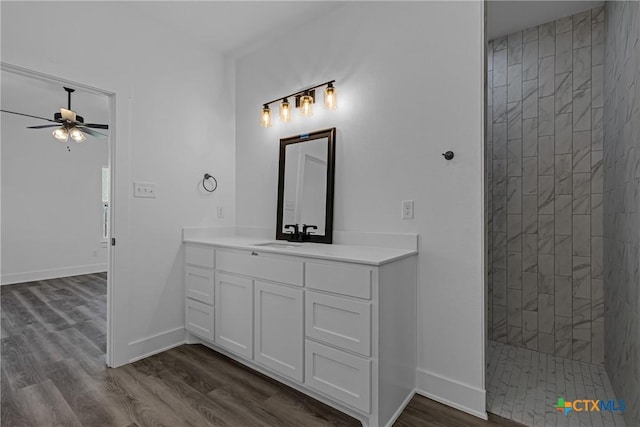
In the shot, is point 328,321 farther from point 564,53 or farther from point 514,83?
point 564,53

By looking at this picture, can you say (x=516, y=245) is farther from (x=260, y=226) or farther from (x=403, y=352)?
(x=260, y=226)

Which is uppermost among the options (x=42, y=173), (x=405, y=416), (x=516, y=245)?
(x=42, y=173)

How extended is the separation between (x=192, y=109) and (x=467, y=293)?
8.45ft

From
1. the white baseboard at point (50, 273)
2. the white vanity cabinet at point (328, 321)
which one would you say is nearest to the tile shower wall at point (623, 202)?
the white vanity cabinet at point (328, 321)

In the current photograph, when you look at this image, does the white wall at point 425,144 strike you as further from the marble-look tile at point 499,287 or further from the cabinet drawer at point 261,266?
the marble-look tile at point 499,287

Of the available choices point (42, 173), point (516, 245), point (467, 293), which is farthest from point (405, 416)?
point (42, 173)

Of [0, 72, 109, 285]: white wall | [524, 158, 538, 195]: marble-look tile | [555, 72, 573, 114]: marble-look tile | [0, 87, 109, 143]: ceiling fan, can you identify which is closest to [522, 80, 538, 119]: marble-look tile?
[555, 72, 573, 114]: marble-look tile

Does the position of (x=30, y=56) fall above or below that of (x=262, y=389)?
above

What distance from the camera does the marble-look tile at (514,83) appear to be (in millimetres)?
2680

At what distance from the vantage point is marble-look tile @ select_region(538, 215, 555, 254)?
8.43ft

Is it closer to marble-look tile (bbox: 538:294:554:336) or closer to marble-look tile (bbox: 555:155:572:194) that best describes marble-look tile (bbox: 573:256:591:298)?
marble-look tile (bbox: 538:294:554:336)

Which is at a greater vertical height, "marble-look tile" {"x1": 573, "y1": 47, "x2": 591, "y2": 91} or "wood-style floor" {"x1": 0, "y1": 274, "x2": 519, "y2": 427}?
"marble-look tile" {"x1": 573, "y1": 47, "x2": 591, "y2": 91}

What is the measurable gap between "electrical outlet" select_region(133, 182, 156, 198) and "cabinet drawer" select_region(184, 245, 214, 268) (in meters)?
0.52

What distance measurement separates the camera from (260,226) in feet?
9.72
